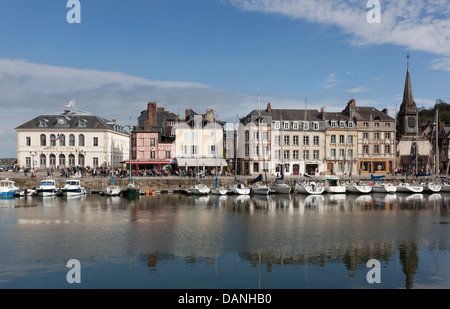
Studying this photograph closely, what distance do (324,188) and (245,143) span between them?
15929mm

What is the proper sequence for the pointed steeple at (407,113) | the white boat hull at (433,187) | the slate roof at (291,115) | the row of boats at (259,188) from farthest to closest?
the pointed steeple at (407,113) → the slate roof at (291,115) → the white boat hull at (433,187) → the row of boats at (259,188)

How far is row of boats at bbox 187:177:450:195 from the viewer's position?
4869cm

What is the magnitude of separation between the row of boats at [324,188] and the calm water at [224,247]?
43.1 ft

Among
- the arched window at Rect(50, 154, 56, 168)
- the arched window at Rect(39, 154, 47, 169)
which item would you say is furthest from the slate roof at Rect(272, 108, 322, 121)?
the arched window at Rect(39, 154, 47, 169)

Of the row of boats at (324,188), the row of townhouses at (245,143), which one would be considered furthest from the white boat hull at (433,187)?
the row of townhouses at (245,143)

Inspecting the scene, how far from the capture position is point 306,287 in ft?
47.6

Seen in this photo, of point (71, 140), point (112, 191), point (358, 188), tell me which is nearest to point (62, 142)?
point (71, 140)

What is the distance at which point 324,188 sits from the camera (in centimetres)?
5097

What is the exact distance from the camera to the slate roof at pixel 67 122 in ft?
198

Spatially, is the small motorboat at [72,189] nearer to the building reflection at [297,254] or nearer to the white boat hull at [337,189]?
the building reflection at [297,254]

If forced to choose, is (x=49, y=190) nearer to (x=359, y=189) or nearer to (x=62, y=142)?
(x=62, y=142)

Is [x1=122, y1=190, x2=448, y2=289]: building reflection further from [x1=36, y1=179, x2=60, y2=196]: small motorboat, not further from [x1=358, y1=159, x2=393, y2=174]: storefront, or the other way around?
[x1=358, y1=159, x2=393, y2=174]: storefront

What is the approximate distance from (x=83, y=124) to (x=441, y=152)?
70.0 meters
